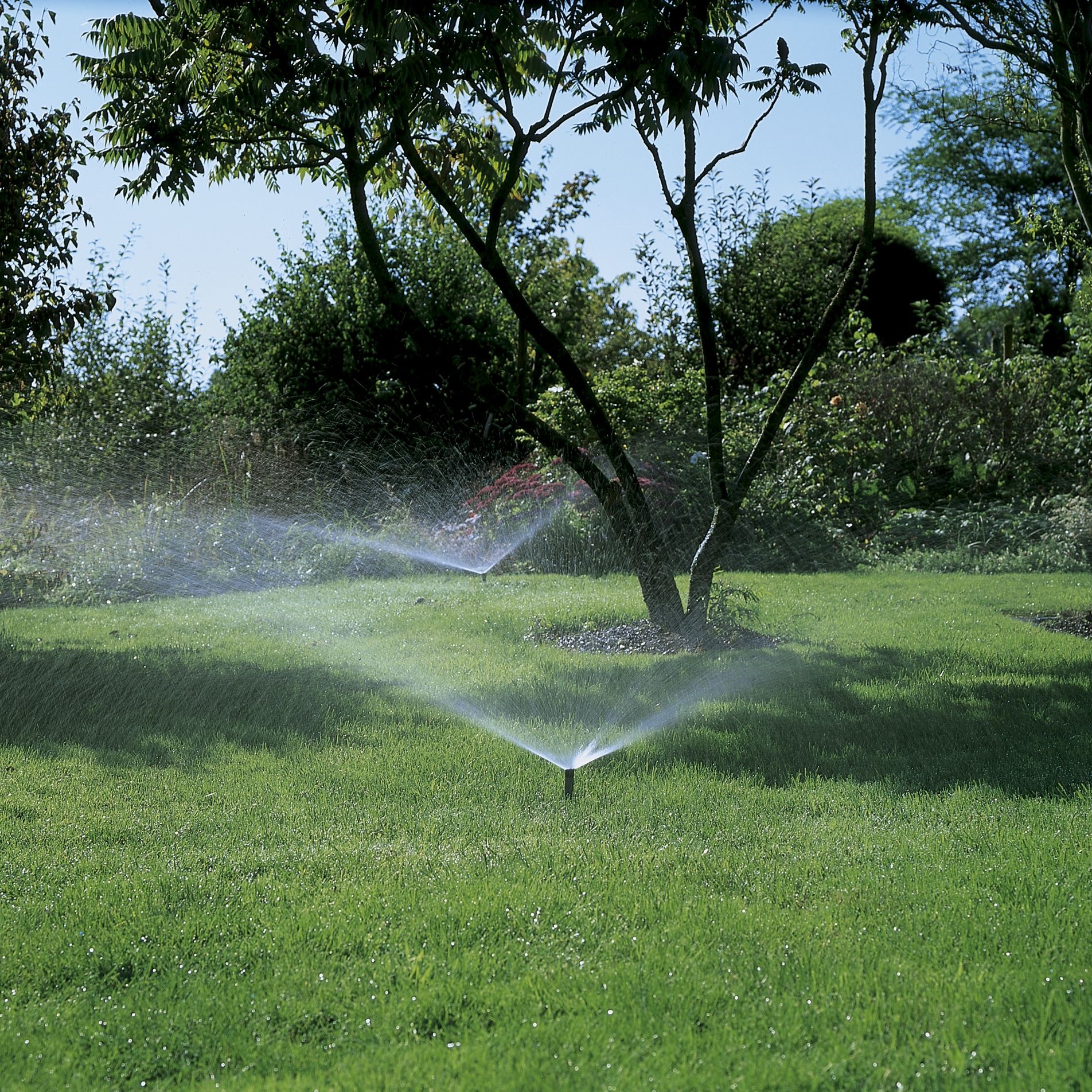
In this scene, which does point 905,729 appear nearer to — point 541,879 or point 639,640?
point 639,640

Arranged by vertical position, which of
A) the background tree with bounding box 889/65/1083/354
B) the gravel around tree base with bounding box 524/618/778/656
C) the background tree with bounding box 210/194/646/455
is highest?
the background tree with bounding box 889/65/1083/354

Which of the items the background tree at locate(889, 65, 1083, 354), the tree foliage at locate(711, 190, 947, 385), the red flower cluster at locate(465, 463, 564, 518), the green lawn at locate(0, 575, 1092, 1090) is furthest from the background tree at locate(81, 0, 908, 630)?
the background tree at locate(889, 65, 1083, 354)

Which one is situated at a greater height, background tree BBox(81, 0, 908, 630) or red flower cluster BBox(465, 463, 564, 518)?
background tree BBox(81, 0, 908, 630)

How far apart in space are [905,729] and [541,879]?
2.40 m

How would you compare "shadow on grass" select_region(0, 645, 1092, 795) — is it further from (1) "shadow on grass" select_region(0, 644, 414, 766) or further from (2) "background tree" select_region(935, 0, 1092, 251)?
(2) "background tree" select_region(935, 0, 1092, 251)

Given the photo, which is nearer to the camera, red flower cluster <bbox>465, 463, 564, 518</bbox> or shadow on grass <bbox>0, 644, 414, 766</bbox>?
shadow on grass <bbox>0, 644, 414, 766</bbox>

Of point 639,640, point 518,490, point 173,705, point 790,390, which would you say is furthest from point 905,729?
point 518,490

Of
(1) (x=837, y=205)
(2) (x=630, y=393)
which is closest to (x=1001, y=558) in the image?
(2) (x=630, y=393)

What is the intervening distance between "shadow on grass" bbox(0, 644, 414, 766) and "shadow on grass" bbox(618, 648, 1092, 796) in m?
1.58

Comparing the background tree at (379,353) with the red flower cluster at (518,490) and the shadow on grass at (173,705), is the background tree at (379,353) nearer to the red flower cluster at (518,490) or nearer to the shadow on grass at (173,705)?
the red flower cluster at (518,490)

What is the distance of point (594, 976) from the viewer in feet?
9.06

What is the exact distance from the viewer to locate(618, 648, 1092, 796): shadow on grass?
4.53m

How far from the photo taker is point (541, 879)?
134 inches

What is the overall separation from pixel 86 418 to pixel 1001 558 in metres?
10.6
